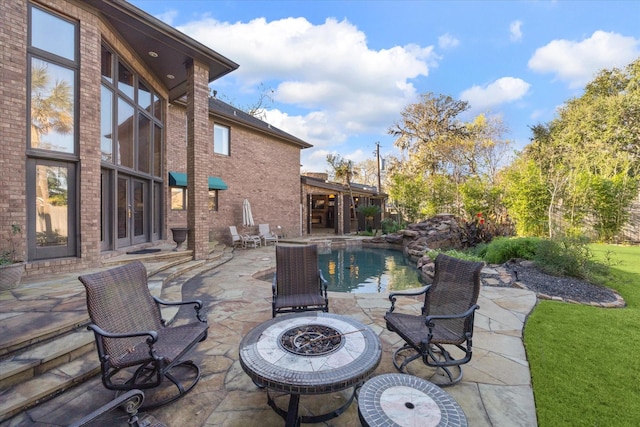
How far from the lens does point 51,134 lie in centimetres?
493

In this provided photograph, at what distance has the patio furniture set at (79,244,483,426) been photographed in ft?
5.32

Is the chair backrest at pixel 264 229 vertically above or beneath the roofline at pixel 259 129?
beneath

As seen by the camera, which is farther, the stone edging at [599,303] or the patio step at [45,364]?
the stone edging at [599,303]

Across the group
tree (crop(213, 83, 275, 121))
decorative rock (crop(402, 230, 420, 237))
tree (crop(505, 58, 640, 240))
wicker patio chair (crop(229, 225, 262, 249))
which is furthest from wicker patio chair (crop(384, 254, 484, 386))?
tree (crop(213, 83, 275, 121))

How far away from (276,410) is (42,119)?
19.8 feet

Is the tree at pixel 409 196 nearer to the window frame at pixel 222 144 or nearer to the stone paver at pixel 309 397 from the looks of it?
the window frame at pixel 222 144

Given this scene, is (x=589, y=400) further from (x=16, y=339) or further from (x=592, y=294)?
(x=16, y=339)

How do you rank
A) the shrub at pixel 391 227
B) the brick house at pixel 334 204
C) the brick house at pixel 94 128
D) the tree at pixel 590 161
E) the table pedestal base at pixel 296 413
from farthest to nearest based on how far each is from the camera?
the brick house at pixel 334 204
the shrub at pixel 391 227
the tree at pixel 590 161
the brick house at pixel 94 128
the table pedestal base at pixel 296 413

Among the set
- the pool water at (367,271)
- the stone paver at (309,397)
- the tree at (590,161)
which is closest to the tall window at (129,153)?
the stone paver at (309,397)

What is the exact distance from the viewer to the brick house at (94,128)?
179 inches

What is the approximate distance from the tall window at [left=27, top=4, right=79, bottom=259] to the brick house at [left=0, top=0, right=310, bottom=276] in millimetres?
16

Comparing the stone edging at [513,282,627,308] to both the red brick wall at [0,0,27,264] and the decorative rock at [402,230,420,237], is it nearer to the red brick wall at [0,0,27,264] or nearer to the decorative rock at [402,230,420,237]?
the decorative rock at [402,230,420,237]

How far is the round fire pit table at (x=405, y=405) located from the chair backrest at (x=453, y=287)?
1.27 m

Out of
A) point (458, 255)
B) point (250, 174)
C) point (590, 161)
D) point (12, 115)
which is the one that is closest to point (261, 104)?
point (250, 174)
